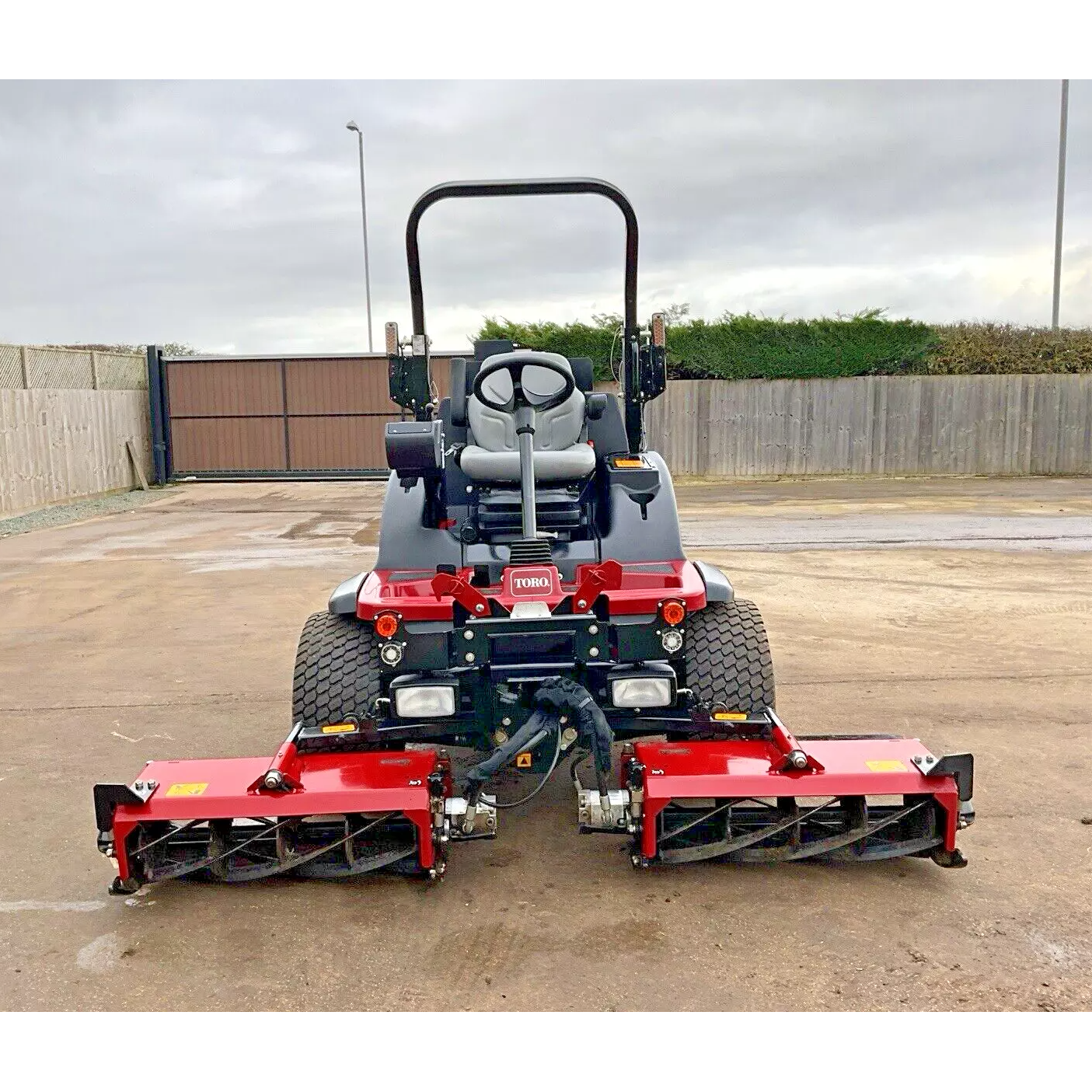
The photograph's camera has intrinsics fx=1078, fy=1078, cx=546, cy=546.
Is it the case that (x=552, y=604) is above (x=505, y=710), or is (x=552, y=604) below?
above

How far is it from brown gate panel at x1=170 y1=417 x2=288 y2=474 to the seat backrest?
1739 centimetres

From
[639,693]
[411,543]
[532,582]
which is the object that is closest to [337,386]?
[411,543]

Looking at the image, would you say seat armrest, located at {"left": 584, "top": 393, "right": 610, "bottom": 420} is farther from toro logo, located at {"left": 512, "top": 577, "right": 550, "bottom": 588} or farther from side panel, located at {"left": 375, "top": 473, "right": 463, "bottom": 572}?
toro logo, located at {"left": 512, "top": 577, "right": 550, "bottom": 588}

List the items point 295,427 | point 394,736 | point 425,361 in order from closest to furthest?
point 394,736 < point 425,361 < point 295,427

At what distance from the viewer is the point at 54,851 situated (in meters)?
3.95

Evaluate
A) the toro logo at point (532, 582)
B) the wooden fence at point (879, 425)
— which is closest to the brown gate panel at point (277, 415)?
the wooden fence at point (879, 425)

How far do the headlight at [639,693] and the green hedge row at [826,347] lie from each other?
1631 centimetres

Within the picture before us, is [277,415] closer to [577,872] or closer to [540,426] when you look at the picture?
[540,426]

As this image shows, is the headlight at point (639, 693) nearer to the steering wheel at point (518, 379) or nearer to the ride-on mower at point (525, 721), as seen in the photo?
the ride-on mower at point (525, 721)

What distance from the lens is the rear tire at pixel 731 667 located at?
405 centimetres
